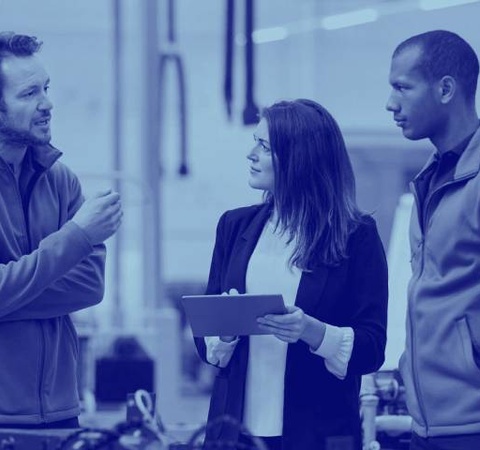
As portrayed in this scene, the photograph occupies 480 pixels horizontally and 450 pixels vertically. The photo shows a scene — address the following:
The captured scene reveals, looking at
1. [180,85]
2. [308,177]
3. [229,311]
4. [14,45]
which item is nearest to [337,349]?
[229,311]

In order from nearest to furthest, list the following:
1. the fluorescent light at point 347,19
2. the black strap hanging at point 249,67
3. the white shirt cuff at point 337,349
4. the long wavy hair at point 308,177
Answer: the white shirt cuff at point 337,349 → the long wavy hair at point 308,177 → the black strap hanging at point 249,67 → the fluorescent light at point 347,19

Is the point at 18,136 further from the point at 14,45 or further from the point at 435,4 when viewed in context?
the point at 435,4

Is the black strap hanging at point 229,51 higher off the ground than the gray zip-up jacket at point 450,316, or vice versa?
the black strap hanging at point 229,51

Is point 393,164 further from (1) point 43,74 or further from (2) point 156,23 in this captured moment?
(1) point 43,74

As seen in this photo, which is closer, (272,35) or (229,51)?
(229,51)

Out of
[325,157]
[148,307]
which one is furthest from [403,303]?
[148,307]

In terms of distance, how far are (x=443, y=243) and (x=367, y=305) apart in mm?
234

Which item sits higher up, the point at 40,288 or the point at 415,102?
the point at 415,102

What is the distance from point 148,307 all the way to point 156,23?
144 centimetres

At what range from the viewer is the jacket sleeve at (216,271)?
2.83m

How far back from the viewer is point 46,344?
277 cm

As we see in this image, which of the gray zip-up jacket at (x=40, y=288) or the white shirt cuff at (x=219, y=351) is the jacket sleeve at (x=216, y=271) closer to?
the white shirt cuff at (x=219, y=351)

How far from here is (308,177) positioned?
279 cm

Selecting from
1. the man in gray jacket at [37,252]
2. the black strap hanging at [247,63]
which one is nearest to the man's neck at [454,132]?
the man in gray jacket at [37,252]
